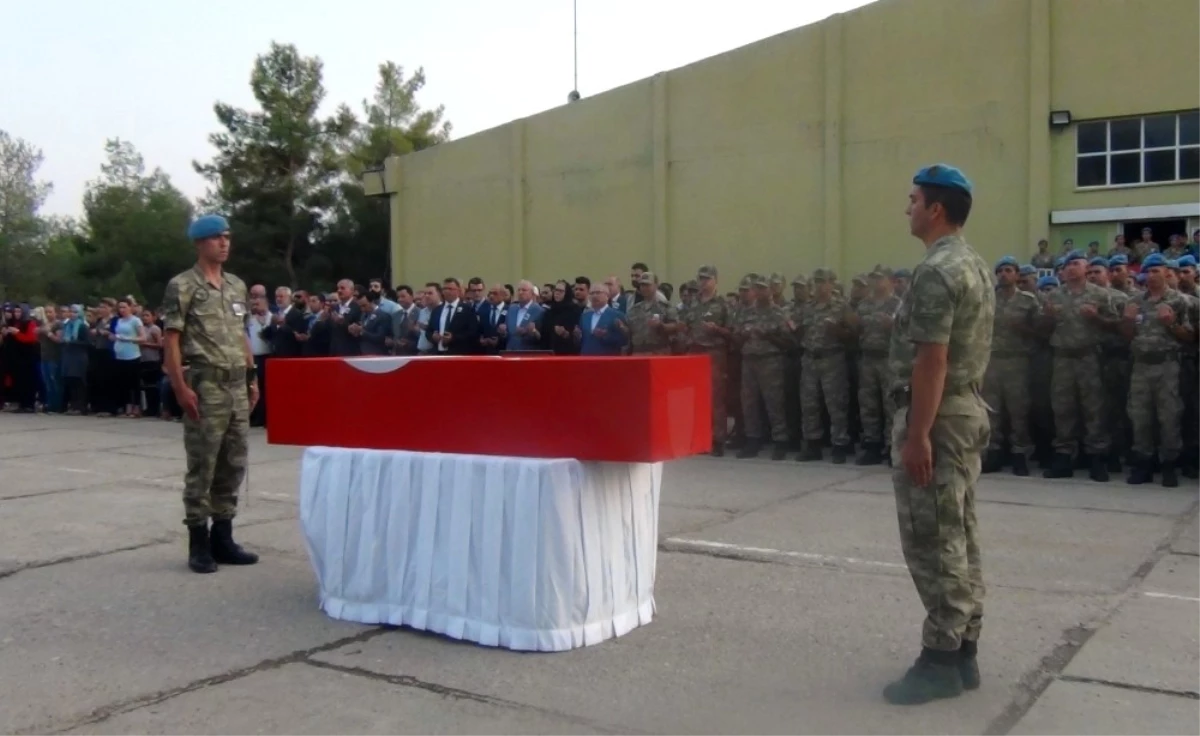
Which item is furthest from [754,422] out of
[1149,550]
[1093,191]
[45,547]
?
[1093,191]

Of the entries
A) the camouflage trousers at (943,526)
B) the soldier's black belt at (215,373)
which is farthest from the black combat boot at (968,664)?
the soldier's black belt at (215,373)

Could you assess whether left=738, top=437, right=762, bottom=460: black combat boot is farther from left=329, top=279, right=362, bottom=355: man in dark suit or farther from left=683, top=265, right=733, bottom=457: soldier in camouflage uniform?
left=329, top=279, right=362, bottom=355: man in dark suit

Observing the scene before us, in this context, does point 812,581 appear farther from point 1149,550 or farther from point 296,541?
point 296,541

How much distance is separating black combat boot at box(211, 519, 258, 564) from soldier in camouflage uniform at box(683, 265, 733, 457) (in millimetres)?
6138

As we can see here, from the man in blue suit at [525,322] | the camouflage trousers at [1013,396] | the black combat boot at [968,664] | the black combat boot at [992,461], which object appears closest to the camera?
the black combat boot at [968,664]

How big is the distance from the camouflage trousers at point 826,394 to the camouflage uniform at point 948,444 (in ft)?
22.8

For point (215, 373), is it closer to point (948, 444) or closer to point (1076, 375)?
point (948, 444)

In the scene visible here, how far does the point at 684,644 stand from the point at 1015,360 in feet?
20.6

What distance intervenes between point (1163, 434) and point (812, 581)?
4.74 metres

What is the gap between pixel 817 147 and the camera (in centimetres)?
2164

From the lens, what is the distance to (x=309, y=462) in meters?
5.49

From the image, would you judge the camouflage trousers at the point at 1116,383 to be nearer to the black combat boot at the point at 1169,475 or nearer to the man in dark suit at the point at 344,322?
the black combat boot at the point at 1169,475

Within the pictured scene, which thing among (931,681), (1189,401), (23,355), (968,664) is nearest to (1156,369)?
(1189,401)

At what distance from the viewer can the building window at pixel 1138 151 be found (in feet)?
59.8
